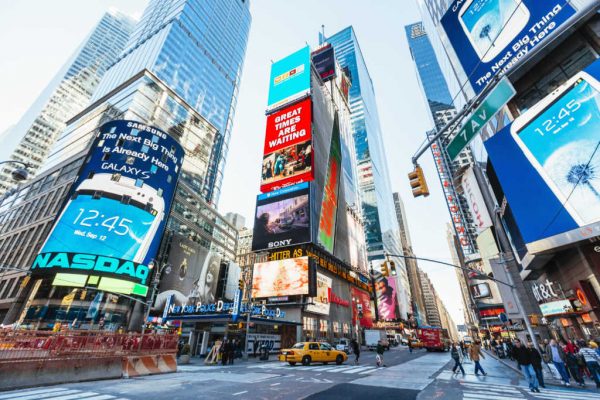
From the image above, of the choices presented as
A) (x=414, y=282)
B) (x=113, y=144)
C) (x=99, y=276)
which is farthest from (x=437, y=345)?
(x=414, y=282)

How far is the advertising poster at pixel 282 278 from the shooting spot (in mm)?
42781

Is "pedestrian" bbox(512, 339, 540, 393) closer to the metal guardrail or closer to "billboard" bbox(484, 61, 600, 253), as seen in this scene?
Answer: "billboard" bbox(484, 61, 600, 253)

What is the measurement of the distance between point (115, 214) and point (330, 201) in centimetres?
3929

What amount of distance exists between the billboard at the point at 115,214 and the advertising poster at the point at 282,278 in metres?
17.1

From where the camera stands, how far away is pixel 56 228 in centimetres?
3672

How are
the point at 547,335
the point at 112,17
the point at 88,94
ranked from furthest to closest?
the point at 112,17 < the point at 88,94 < the point at 547,335

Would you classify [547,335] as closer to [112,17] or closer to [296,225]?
[296,225]

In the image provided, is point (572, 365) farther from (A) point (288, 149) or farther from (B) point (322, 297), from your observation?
(A) point (288, 149)

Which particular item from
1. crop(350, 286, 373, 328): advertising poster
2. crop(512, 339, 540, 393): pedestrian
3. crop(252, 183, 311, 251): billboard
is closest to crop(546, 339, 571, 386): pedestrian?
crop(512, 339, 540, 393): pedestrian

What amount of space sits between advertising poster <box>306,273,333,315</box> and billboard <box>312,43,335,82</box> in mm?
70444

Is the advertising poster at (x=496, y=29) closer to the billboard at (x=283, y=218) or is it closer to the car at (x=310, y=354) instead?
the car at (x=310, y=354)

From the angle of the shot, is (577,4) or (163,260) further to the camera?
(163,260)

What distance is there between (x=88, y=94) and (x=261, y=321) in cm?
14896

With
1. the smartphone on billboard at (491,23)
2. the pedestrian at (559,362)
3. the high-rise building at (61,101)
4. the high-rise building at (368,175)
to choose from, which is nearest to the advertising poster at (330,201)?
the smartphone on billboard at (491,23)
